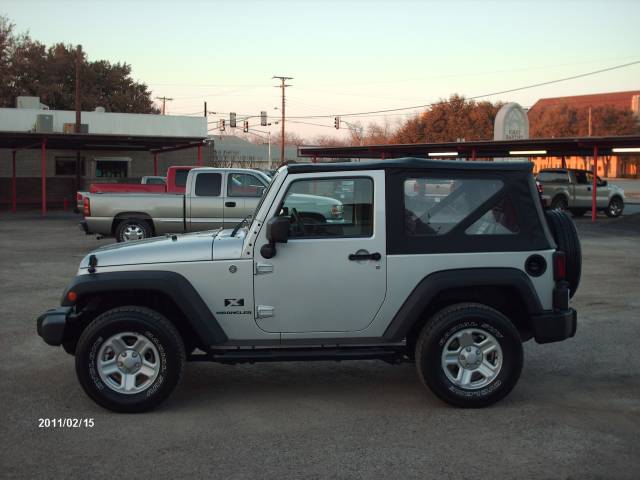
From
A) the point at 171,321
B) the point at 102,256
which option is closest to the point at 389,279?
the point at 171,321

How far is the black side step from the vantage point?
5.54 metres

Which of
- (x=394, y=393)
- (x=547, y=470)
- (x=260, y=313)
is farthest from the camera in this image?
(x=394, y=393)

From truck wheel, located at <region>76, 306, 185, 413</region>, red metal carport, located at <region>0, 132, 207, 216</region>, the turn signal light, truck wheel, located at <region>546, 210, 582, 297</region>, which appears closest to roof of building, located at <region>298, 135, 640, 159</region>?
red metal carport, located at <region>0, 132, 207, 216</region>

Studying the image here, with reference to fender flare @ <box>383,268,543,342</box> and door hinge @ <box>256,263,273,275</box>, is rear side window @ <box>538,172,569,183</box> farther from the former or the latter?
door hinge @ <box>256,263,273,275</box>

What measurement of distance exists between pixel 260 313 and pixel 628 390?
10.4 ft

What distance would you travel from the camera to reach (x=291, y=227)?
566cm

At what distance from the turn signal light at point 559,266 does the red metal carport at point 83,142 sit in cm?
2416

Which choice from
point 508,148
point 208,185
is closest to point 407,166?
point 208,185

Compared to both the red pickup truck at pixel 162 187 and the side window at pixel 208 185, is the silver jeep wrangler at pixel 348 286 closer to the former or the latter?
the side window at pixel 208 185

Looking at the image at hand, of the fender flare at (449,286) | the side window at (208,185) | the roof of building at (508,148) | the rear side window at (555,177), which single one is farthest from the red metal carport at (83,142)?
the fender flare at (449,286)

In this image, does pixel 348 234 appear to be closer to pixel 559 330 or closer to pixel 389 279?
pixel 389 279

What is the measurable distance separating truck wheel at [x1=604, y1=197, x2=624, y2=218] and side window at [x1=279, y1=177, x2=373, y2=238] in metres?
26.0

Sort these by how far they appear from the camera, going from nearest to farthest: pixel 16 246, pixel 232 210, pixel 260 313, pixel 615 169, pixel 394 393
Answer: pixel 260 313
pixel 394 393
pixel 232 210
pixel 16 246
pixel 615 169
